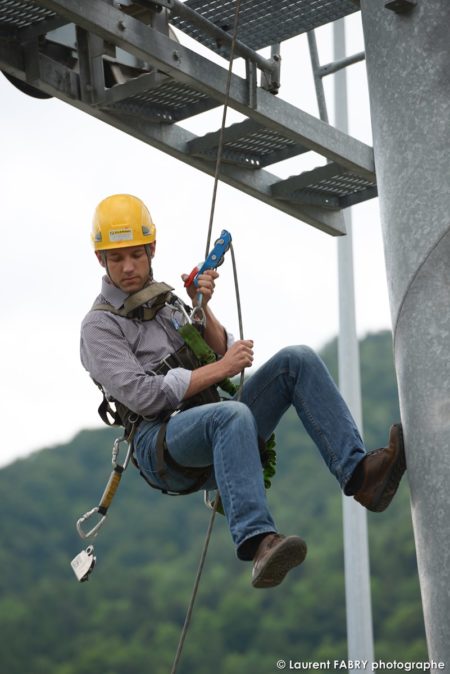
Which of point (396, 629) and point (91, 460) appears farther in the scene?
point (91, 460)

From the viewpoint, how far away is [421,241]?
4457 millimetres

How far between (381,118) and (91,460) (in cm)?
5181

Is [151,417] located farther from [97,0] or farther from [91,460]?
[91,460]

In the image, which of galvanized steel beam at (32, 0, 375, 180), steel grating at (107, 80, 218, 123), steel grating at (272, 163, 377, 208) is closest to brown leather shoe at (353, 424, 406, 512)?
galvanized steel beam at (32, 0, 375, 180)

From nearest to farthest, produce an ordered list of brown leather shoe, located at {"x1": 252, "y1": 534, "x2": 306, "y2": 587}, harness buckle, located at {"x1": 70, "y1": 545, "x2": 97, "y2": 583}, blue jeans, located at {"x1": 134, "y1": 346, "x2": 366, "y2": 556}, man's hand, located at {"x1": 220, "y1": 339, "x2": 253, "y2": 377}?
1. brown leather shoe, located at {"x1": 252, "y1": 534, "x2": 306, "y2": 587}
2. blue jeans, located at {"x1": 134, "y1": 346, "x2": 366, "y2": 556}
3. man's hand, located at {"x1": 220, "y1": 339, "x2": 253, "y2": 377}
4. harness buckle, located at {"x1": 70, "y1": 545, "x2": 97, "y2": 583}

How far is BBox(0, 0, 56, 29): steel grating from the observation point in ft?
20.6

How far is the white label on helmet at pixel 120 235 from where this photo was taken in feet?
19.2

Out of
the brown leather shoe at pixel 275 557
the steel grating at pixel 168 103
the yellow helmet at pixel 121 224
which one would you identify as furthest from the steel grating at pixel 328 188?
the brown leather shoe at pixel 275 557

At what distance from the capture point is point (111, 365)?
546 cm

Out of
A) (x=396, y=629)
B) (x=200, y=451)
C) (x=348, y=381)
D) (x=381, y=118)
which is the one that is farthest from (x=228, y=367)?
(x=396, y=629)

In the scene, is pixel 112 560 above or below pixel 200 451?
below

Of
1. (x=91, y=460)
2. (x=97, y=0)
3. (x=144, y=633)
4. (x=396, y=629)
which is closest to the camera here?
(x=97, y=0)

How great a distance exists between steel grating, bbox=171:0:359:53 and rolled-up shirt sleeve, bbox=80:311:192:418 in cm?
182

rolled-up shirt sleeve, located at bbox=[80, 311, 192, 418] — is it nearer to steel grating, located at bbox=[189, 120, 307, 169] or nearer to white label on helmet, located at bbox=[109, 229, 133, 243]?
white label on helmet, located at bbox=[109, 229, 133, 243]
